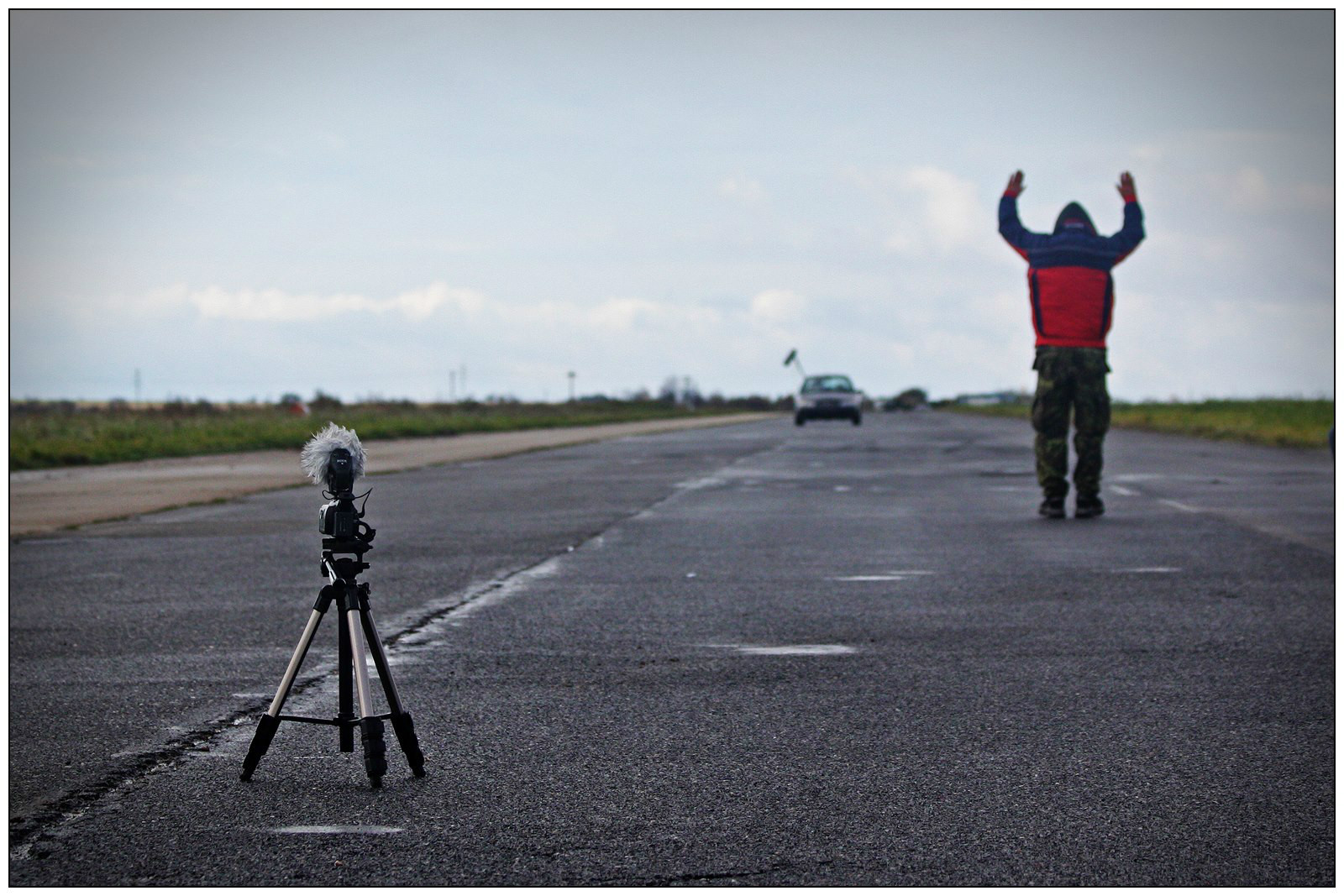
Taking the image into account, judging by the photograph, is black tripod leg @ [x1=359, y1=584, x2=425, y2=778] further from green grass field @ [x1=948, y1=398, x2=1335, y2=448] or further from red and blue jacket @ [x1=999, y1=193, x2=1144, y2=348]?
green grass field @ [x1=948, y1=398, x2=1335, y2=448]

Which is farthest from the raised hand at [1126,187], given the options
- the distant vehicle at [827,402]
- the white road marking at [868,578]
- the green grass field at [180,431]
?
the distant vehicle at [827,402]

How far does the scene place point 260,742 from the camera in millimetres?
4375

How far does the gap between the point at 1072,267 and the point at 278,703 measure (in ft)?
31.3

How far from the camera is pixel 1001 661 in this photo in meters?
6.38

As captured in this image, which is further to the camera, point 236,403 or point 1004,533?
point 236,403

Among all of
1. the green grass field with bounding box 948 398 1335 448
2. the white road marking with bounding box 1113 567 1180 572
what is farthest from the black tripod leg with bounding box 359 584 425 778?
the green grass field with bounding box 948 398 1335 448

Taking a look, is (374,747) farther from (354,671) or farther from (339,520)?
(339,520)

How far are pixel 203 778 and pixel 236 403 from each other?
63530mm

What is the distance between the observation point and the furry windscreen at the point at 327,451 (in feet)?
14.0

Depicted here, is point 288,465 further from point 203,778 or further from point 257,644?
point 203,778

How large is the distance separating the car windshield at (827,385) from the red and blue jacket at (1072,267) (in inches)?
1431

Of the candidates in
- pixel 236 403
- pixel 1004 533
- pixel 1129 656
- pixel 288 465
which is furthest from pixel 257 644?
pixel 236 403

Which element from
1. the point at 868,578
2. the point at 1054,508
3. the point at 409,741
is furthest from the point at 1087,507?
the point at 409,741

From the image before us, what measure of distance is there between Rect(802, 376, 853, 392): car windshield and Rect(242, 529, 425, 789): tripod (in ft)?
148
